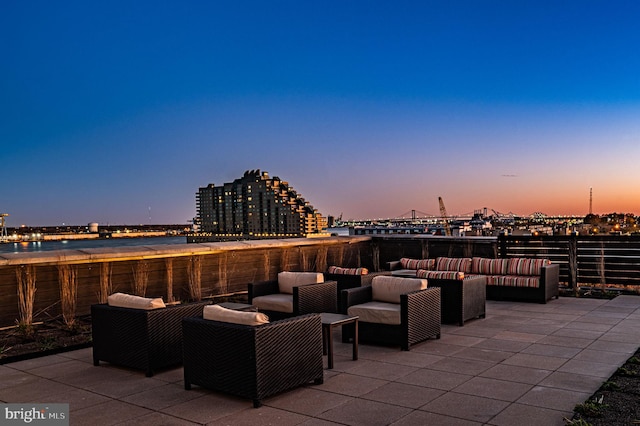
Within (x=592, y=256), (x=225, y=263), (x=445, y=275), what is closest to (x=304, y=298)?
(x=445, y=275)

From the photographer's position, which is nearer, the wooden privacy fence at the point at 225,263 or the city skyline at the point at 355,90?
the wooden privacy fence at the point at 225,263

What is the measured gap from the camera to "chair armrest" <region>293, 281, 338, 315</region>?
256 inches

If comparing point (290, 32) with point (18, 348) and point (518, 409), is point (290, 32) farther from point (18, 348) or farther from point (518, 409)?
point (518, 409)

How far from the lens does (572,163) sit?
82.4 feet

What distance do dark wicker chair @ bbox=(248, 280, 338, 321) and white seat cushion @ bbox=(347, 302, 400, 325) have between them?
0.65 metres

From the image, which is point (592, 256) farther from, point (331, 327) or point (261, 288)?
point (331, 327)

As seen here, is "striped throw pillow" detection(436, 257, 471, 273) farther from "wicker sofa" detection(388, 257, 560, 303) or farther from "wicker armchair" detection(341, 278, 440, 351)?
"wicker armchair" detection(341, 278, 440, 351)

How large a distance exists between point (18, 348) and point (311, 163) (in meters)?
30.1

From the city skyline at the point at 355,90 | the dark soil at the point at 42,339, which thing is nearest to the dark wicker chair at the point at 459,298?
the dark soil at the point at 42,339

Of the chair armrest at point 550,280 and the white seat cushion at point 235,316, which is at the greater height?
the white seat cushion at point 235,316

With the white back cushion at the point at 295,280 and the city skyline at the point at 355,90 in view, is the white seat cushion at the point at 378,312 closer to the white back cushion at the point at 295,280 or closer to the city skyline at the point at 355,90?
the white back cushion at the point at 295,280

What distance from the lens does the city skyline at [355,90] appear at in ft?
51.2

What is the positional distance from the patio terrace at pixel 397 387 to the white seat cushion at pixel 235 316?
0.60 m

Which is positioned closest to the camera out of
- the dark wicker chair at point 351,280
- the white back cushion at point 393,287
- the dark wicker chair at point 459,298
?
the white back cushion at point 393,287
